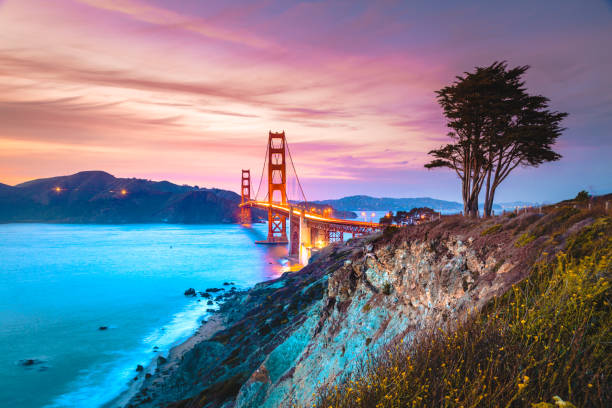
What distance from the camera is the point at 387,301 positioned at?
11.8 meters

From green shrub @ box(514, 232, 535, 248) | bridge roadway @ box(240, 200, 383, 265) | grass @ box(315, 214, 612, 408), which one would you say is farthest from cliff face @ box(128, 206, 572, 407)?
bridge roadway @ box(240, 200, 383, 265)

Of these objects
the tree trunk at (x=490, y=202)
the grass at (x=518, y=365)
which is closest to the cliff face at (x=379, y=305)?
the grass at (x=518, y=365)

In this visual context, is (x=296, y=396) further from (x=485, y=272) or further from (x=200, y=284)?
(x=200, y=284)

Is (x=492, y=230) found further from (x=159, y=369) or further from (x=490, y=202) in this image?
(x=159, y=369)

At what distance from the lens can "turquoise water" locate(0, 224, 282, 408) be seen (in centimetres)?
2380

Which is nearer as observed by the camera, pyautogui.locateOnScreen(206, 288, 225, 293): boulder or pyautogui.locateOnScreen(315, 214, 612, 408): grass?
pyautogui.locateOnScreen(315, 214, 612, 408): grass

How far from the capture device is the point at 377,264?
13570 mm

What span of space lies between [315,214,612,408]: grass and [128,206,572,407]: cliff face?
183 centimetres

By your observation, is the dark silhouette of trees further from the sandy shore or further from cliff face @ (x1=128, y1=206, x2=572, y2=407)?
the sandy shore

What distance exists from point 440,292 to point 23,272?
87635mm

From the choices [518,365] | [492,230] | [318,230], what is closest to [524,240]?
[492,230]

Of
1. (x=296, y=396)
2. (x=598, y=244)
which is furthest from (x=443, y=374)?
(x=296, y=396)

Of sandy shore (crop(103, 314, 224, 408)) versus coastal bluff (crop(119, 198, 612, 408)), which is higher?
coastal bluff (crop(119, 198, 612, 408))

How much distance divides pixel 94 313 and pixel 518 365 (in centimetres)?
4805
